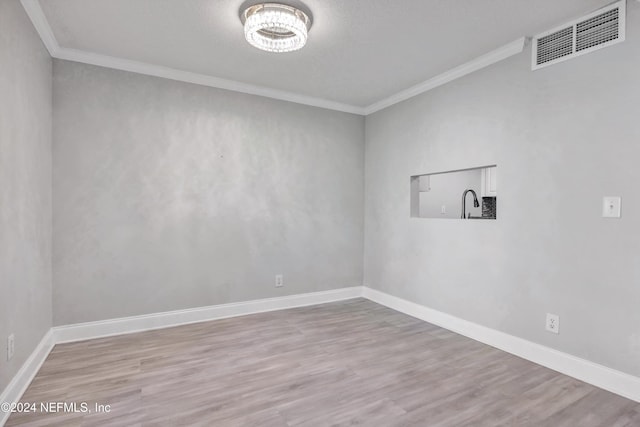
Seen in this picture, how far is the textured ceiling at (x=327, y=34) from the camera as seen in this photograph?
218 cm

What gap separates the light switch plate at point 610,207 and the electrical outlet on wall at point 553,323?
0.79m

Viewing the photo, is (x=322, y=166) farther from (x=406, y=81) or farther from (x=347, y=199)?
(x=406, y=81)

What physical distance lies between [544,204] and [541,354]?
3.68 feet

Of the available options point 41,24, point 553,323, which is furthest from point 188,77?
point 553,323

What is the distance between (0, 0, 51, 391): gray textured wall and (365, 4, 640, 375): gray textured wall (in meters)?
3.32

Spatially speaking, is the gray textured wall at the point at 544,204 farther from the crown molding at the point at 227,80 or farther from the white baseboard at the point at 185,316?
the white baseboard at the point at 185,316

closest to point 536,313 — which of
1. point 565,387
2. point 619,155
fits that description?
point 565,387

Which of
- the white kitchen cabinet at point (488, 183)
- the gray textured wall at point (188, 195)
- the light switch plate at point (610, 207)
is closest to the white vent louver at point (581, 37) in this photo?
the light switch plate at point (610, 207)

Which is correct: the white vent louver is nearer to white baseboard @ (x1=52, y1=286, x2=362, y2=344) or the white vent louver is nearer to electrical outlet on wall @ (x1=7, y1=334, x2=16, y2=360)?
white baseboard @ (x1=52, y1=286, x2=362, y2=344)

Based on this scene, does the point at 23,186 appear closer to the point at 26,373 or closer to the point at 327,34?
the point at 26,373

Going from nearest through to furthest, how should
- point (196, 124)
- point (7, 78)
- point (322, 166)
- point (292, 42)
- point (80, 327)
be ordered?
1. point (7, 78)
2. point (292, 42)
3. point (80, 327)
4. point (196, 124)
5. point (322, 166)

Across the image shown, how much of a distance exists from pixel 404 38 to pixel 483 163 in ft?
4.15

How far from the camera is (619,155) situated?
2.10 m

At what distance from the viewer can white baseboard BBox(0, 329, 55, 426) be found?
1.81m
